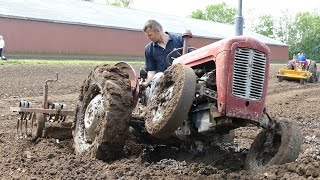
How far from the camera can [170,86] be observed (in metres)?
5.27

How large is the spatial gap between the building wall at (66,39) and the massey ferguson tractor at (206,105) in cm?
2706

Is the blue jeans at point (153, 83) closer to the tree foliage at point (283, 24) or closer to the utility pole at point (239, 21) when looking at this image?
the utility pole at point (239, 21)

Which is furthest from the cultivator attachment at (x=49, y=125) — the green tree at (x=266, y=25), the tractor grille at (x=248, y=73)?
the green tree at (x=266, y=25)

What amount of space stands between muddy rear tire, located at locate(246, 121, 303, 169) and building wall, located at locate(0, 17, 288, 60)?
2780cm

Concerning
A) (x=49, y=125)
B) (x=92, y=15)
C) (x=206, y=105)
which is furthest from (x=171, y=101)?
(x=92, y=15)

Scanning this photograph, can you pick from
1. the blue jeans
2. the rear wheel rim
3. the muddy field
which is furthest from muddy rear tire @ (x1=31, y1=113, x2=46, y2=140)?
the blue jeans

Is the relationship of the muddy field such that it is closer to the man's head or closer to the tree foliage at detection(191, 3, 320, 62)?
the man's head

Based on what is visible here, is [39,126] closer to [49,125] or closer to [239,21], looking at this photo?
[49,125]

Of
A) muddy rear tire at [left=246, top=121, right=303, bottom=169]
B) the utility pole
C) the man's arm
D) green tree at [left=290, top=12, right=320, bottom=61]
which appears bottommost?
green tree at [left=290, top=12, right=320, bottom=61]

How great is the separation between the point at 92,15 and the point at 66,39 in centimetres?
524

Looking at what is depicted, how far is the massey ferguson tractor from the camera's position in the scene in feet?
16.3

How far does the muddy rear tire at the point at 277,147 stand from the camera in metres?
5.05

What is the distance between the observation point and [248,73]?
16.5 feet

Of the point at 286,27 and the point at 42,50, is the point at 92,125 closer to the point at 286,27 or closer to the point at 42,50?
the point at 42,50
